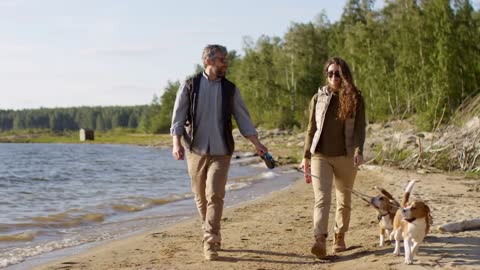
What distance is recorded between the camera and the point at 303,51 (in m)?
55.5

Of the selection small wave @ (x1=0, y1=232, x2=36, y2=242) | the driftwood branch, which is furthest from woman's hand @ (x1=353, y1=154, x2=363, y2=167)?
small wave @ (x1=0, y1=232, x2=36, y2=242)

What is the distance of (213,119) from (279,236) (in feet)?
8.02

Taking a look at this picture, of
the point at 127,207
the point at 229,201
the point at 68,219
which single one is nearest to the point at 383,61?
the point at 229,201

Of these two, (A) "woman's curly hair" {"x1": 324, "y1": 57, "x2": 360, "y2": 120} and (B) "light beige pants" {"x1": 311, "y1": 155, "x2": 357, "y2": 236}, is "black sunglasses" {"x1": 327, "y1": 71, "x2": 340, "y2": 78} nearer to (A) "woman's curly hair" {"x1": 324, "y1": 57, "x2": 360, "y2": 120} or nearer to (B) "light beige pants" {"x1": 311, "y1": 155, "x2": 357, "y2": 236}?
(A) "woman's curly hair" {"x1": 324, "y1": 57, "x2": 360, "y2": 120}

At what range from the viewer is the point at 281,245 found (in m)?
7.16

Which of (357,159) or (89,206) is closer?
(357,159)

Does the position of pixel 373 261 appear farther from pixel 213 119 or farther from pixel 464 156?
pixel 464 156

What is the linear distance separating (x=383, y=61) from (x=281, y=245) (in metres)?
32.2

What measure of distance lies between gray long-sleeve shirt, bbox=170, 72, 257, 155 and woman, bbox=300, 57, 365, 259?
1053mm

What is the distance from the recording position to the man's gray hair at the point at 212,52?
607cm

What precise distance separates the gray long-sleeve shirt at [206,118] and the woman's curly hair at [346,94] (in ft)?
4.28

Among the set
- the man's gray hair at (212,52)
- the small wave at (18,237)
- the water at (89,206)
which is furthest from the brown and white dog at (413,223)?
the small wave at (18,237)

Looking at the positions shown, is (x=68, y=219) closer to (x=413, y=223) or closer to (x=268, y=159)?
(x=268, y=159)

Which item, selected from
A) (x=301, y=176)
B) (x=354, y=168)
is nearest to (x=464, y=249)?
(x=354, y=168)
